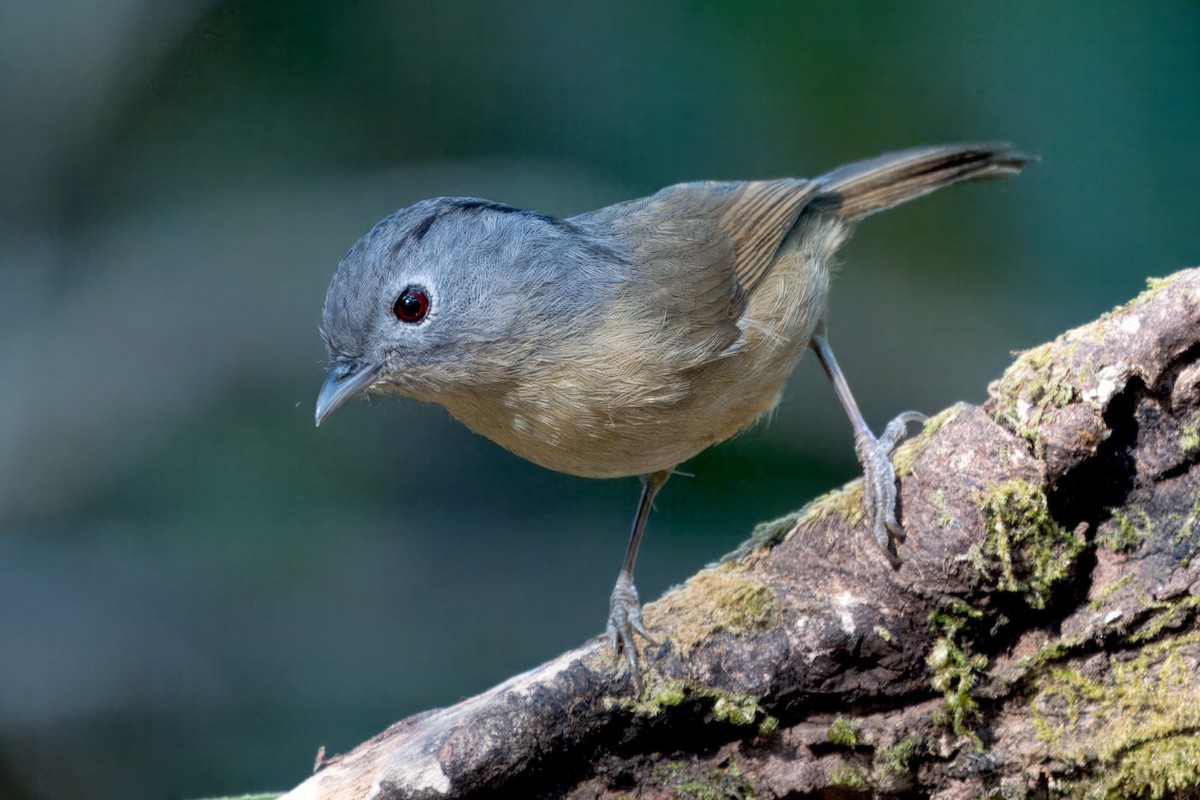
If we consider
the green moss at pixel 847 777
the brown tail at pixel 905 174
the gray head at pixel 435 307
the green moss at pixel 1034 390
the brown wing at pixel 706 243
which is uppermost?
the brown tail at pixel 905 174

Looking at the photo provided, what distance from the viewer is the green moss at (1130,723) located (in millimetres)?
2523

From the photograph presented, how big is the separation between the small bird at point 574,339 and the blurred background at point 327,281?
2219 millimetres

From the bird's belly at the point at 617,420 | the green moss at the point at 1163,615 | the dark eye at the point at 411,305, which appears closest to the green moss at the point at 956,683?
the green moss at the point at 1163,615

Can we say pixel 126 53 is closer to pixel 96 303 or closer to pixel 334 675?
pixel 96 303

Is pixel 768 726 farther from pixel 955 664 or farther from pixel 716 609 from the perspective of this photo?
pixel 955 664

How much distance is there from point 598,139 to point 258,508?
285 cm

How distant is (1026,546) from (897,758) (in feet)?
2.20

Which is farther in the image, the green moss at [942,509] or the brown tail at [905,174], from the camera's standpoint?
the brown tail at [905,174]

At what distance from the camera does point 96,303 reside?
5617 mm

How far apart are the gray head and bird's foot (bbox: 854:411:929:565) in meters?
1.00

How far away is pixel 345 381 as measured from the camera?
10.4 feet

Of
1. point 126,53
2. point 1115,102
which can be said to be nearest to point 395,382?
point 126,53

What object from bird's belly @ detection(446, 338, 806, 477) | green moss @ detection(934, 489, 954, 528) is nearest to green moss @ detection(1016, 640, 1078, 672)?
green moss @ detection(934, 489, 954, 528)

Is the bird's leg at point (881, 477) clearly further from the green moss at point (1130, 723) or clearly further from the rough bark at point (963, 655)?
the green moss at point (1130, 723)
